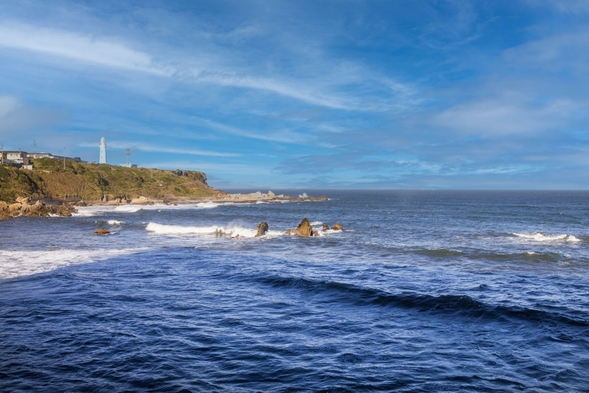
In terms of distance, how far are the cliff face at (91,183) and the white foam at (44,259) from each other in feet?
204

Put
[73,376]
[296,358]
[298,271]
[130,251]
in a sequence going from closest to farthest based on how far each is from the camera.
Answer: [73,376] < [296,358] < [298,271] < [130,251]

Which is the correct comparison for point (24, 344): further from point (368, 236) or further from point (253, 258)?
point (368, 236)

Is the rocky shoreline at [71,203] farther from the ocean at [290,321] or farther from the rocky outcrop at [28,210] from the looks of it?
the ocean at [290,321]

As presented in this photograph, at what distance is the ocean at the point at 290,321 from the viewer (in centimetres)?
1101

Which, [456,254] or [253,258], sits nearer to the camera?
[253,258]

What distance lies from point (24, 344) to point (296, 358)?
8.23 m

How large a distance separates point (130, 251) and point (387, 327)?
2403cm

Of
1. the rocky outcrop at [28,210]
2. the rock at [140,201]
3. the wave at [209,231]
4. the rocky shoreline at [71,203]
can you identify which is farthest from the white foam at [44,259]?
the rock at [140,201]

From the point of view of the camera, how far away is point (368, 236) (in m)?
46.2

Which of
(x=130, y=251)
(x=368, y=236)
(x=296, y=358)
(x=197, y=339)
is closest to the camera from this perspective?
(x=296, y=358)

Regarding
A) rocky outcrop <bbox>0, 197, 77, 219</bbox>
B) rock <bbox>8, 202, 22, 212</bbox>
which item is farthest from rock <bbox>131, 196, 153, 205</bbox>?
rock <bbox>8, 202, 22, 212</bbox>

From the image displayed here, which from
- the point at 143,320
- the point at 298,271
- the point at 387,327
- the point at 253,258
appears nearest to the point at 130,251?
the point at 253,258

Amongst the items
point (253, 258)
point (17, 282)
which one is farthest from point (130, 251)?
point (17, 282)

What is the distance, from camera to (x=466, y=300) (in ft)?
60.2
